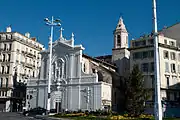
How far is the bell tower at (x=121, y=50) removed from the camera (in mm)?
73000

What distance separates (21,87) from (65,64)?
2284 centimetres

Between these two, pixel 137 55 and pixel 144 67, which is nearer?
pixel 144 67

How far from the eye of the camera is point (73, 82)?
6138 cm

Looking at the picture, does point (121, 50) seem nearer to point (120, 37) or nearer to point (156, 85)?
point (120, 37)

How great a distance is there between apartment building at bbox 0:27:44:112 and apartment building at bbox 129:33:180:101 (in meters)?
35.1

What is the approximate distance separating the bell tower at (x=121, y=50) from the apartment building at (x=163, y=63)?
9.24 metres

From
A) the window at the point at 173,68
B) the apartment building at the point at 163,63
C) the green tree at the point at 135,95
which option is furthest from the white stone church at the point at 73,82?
the green tree at the point at 135,95

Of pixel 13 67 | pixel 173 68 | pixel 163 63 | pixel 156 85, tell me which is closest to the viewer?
pixel 156 85

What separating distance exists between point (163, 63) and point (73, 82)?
804 inches

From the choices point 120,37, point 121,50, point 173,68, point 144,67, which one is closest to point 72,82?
point 144,67

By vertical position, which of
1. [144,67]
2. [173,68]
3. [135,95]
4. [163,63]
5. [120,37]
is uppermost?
[120,37]

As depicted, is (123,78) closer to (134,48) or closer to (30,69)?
(134,48)

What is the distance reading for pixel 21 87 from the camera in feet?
264

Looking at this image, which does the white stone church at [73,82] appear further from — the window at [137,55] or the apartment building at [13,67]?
the apartment building at [13,67]
